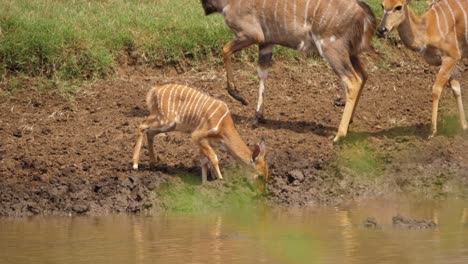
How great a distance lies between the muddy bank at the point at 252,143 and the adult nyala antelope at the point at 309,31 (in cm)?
38

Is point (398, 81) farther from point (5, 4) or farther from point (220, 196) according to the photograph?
point (5, 4)

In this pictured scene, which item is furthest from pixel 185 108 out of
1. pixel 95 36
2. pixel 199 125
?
pixel 95 36

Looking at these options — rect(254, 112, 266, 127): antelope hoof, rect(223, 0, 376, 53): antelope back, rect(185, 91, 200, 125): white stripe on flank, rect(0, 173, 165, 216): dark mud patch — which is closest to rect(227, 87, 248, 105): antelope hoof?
rect(254, 112, 266, 127): antelope hoof

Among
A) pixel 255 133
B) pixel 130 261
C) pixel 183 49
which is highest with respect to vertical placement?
pixel 183 49

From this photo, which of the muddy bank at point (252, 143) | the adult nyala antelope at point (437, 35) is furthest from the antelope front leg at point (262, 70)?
the adult nyala antelope at point (437, 35)

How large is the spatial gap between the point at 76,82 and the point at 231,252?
4.26 metres

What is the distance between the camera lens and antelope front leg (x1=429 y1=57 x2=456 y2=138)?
10195 millimetres

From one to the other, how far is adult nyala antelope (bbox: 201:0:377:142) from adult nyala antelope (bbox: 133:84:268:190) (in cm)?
108

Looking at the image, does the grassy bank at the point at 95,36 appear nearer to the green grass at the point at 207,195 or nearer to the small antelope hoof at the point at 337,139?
the small antelope hoof at the point at 337,139

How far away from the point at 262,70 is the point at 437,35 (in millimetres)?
1621

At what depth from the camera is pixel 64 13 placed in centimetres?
1246

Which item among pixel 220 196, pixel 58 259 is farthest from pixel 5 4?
pixel 58 259

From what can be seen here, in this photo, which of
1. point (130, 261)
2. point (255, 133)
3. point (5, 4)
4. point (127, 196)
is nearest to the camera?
point (130, 261)

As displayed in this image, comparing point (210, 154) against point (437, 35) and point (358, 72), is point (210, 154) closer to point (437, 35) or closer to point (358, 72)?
point (358, 72)
